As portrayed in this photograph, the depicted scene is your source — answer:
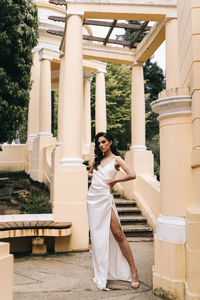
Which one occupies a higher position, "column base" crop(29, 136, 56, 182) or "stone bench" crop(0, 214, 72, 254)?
Result: "column base" crop(29, 136, 56, 182)

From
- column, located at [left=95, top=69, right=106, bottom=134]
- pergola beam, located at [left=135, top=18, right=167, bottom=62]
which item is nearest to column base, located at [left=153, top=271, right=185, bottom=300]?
pergola beam, located at [left=135, top=18, right=167, bottom=62]

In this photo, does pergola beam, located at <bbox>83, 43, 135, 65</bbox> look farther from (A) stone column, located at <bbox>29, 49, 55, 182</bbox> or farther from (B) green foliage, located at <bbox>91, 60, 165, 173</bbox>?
(B) green foliage, located at <bbox>91, 60, 165, 173</bbox>

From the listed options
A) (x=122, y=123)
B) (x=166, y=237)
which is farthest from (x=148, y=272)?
(x=122, y=123)

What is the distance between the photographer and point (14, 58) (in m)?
9.09

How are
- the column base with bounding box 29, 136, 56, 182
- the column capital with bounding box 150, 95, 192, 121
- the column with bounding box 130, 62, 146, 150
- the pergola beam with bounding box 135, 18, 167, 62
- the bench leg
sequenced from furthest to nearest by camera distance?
the column base with bounding box 29, 136, 56, 182
the column with bounding box 130, 62, 146, 150
the pergola beam with bounding box 135, 18, 167, 62
the bench leg
the column capital with bounding box 150, 95, 192, 121

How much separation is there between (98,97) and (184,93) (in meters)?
9.22

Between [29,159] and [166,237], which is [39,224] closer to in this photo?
[166,237]

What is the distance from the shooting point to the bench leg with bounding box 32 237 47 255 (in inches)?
220

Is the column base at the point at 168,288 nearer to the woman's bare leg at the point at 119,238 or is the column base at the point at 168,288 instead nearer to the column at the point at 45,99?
the woman's bare leg at the point at 119,238

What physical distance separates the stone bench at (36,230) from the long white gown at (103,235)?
1.57 meters

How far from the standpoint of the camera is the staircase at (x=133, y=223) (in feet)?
22.5

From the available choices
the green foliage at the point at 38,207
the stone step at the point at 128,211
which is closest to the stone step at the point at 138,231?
the stone step at the point at 128,211

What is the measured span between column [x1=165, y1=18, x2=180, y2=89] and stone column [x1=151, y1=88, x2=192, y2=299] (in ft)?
11.7

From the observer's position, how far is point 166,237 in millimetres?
3535
